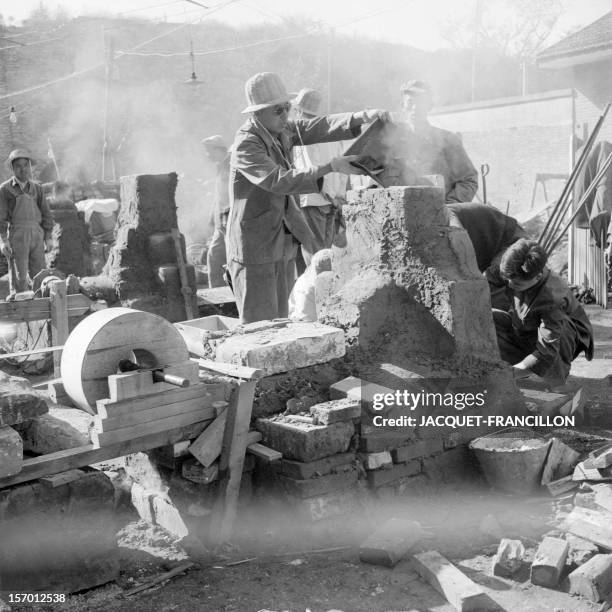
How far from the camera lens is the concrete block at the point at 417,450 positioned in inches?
155

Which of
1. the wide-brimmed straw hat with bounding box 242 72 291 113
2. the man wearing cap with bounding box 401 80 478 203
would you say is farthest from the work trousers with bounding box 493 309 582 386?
the wide-brimmed straw hat with bounding box 242 72 291 113

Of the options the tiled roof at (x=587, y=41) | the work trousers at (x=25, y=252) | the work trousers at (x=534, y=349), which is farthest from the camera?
the tiled roof at (x=587, y=41)

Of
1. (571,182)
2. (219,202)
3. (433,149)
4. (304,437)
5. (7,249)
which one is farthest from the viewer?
(7,249)

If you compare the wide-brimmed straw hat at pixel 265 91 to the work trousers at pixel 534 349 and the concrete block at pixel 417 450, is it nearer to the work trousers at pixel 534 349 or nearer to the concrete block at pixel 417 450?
the work trousers at pixel 534 349

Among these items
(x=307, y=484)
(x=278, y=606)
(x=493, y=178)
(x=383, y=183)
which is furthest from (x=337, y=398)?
(x=493, y=178)

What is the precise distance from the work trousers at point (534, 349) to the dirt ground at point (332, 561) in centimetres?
75

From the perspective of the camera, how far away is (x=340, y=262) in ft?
15.2

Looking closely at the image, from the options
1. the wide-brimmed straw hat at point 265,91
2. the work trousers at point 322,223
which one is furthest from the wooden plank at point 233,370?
the work trousers at point 322,223

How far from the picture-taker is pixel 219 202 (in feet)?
29.1

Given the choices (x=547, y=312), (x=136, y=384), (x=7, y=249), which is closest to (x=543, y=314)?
(x=547, y=312)

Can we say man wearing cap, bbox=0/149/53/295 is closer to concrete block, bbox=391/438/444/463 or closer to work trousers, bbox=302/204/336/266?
work trousers, bbox=302/204/336/266

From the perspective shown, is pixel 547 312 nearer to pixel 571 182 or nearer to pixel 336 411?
pixel 336 411

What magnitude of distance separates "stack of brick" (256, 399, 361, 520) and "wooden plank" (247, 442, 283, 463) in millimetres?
59

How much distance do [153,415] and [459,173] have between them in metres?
3.86
